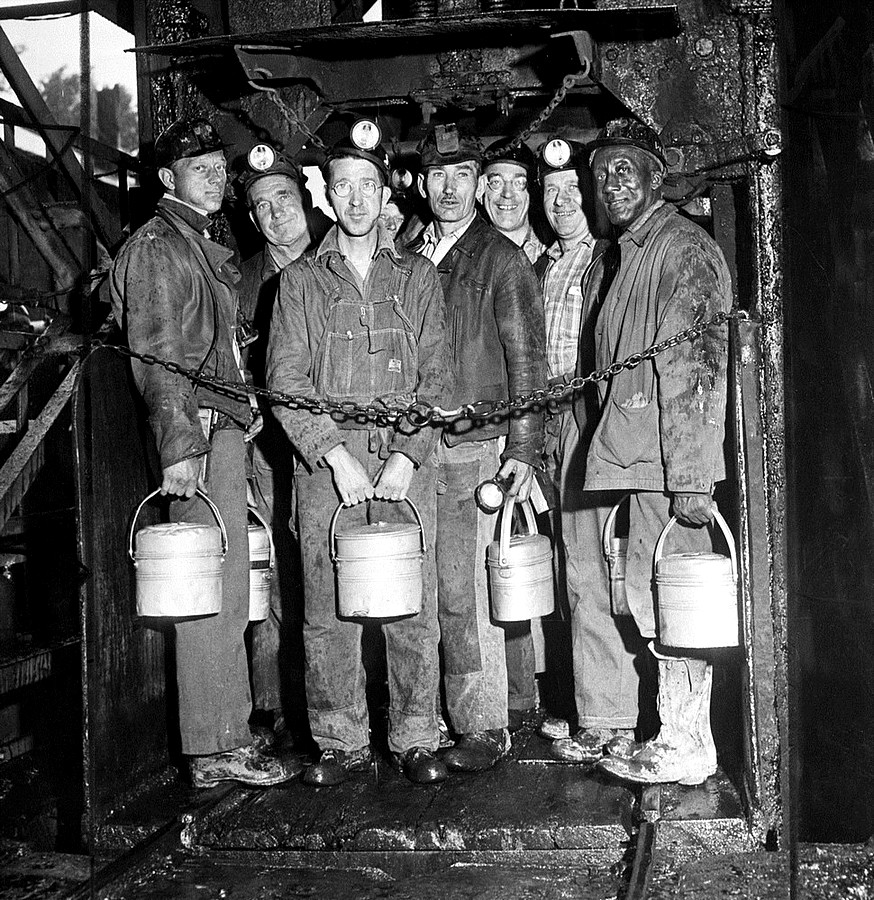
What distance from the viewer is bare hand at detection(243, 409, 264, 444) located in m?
5.37

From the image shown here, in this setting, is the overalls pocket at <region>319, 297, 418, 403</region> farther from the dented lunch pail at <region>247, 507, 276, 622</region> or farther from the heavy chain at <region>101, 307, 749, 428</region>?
the dented lunch pail at <region>247, 507, 276, 622</region>

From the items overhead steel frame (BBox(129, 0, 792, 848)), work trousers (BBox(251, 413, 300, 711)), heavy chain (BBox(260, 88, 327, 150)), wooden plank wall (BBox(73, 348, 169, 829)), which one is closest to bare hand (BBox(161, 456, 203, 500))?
wooden plank wall (BBox(73, 348, 169, 829))

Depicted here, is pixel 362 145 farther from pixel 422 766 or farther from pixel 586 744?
pixel 586 744

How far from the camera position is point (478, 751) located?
504 cm

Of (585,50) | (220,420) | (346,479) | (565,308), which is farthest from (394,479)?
(585,50)

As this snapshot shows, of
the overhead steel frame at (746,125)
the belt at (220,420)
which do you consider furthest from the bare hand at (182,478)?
the overhead steel frame at (746,125)

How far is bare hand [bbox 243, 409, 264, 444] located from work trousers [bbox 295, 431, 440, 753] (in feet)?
1.80

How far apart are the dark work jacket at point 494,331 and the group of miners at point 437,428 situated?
0.01 metres

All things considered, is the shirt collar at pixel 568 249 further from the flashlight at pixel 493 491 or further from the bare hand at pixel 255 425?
the bare hand at pixel 255 425

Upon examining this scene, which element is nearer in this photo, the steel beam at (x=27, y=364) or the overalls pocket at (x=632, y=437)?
the overalls pocket at (x=632, y=437)

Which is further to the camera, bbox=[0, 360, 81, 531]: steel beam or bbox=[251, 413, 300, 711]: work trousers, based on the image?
bbox=[251, 413, 300, 711]: work trousers

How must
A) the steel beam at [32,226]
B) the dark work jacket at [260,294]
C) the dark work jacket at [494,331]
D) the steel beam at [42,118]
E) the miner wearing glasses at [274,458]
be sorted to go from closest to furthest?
1. the dark work jacket at [494,331]
2. the miner wearing glasses at [274,458]
3. the dark work jacket at [260,294]
4. the steel beam at [32,226]
5. the steel beam at [42,118]

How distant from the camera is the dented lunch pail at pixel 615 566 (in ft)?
→ 16.8

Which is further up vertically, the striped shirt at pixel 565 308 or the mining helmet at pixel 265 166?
the mining helmet at pixel 265 166
